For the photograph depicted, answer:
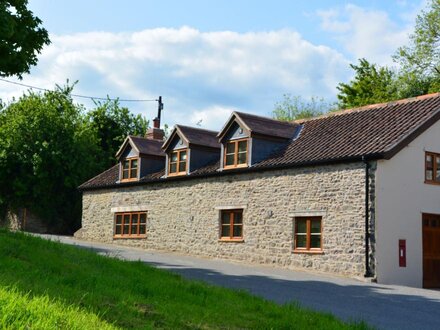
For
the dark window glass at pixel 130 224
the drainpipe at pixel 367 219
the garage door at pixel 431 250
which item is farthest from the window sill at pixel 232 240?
the garage door at pixel 431 250

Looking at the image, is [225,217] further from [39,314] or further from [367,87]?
[367,87]

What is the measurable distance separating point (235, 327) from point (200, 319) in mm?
518

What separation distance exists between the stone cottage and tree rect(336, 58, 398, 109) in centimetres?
2221

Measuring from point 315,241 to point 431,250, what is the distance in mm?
3959

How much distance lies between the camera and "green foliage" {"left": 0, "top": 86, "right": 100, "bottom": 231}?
37.7m

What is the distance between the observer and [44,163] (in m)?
37.6

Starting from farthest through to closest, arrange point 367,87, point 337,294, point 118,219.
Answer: point 367,87 < point 118,219 < point 337,294

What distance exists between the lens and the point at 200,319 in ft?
28.3

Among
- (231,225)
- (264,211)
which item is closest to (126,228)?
(231,225)

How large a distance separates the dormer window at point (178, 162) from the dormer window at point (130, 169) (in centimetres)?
298

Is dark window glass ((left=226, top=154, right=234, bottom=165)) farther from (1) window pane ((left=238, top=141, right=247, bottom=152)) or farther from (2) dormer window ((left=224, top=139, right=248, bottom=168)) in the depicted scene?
(1) window pane ((left=238, top=141, right=247, bottom=152))

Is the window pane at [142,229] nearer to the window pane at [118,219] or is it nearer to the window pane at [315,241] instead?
the window pane at [118,219]

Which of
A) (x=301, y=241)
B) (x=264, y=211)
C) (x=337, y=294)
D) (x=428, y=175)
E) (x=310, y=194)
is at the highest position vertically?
(x=428, y=175)

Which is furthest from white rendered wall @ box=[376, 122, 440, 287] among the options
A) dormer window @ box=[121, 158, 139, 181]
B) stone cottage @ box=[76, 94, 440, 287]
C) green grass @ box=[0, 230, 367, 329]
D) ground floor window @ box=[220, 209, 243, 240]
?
dormer window @ box=[121, 158, 139, 181]
